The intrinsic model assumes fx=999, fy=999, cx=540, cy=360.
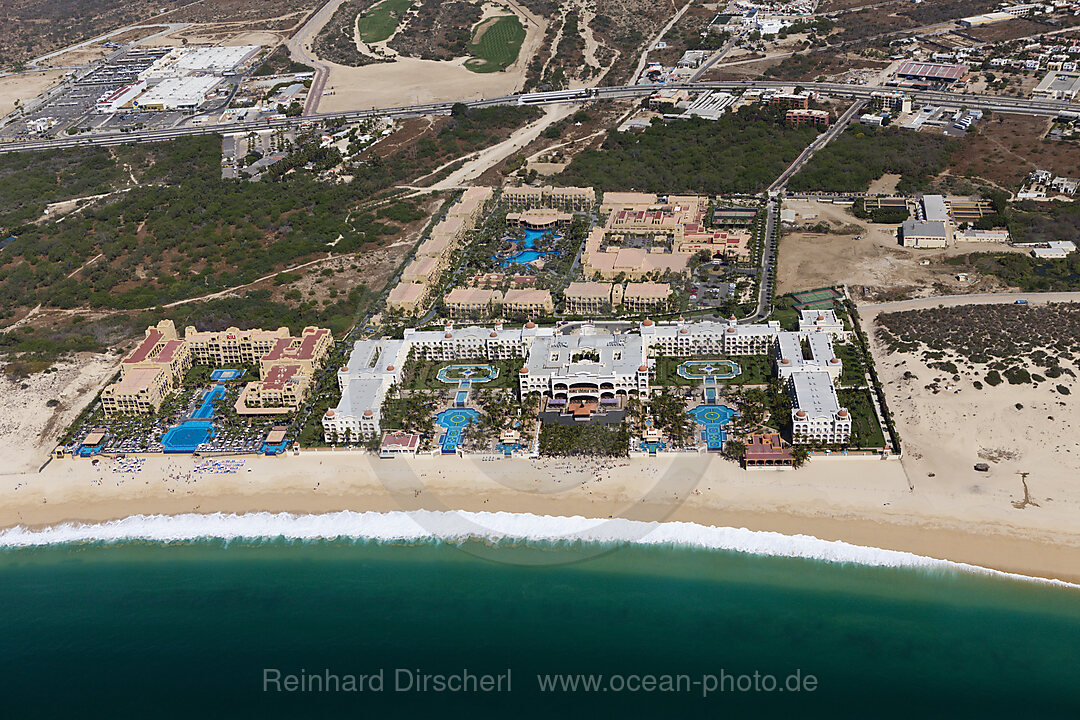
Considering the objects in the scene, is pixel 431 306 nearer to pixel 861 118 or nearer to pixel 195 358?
pixel 195 358

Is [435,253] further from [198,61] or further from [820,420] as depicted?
[198,61]

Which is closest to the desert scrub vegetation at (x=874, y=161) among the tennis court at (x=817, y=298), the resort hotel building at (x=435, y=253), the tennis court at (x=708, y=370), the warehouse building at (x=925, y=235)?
the warehouse building at (x=925, y=235)

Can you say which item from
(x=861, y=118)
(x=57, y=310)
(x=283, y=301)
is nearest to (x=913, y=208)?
(x=861, y=118)

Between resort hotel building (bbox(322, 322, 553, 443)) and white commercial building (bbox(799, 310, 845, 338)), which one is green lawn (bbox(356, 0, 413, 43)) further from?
white commercial building (bbox(799, 310, 845, 338))

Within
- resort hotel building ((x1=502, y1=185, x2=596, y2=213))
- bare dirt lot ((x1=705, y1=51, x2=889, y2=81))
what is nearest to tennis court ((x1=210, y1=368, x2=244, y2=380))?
resort hotel building ((x1=502, y1=185, x2=596, y2=213))

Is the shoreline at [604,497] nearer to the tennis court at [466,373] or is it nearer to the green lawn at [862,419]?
the green lawn at [862,419]

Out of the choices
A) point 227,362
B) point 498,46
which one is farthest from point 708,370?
point 498,46
